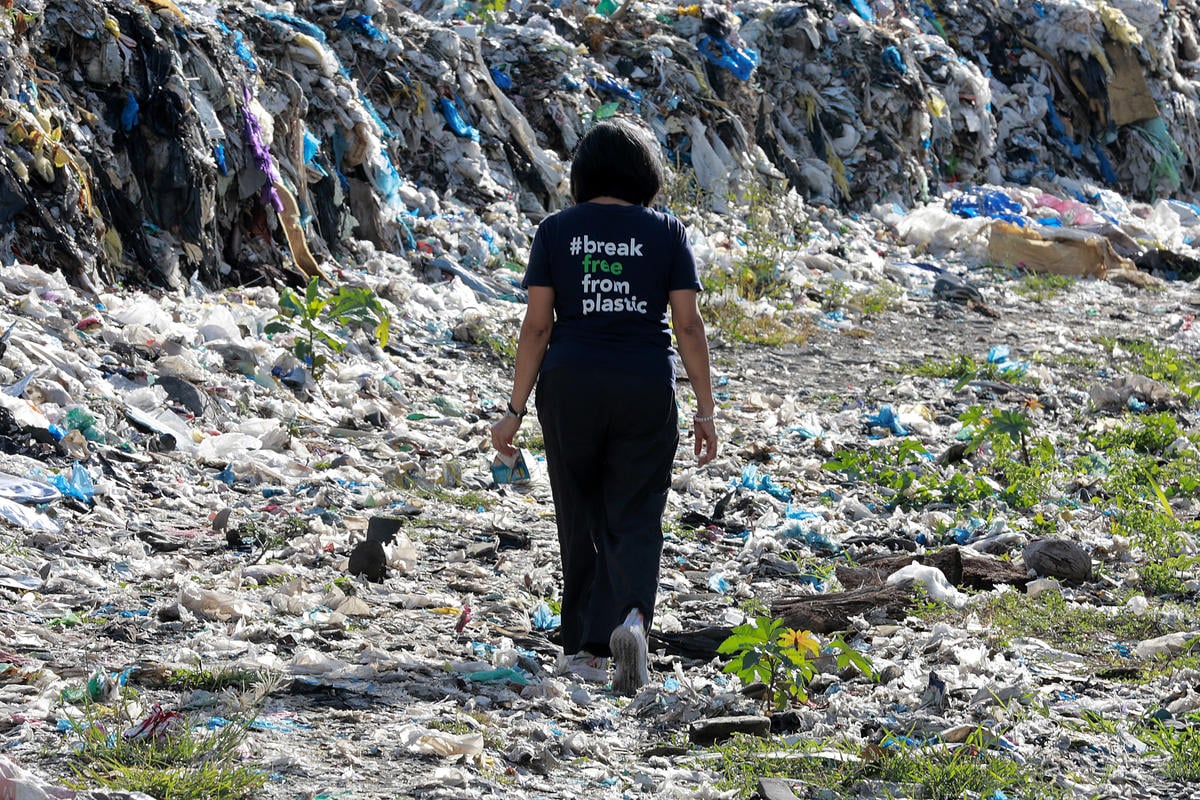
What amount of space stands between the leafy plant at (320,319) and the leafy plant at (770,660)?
151 inches

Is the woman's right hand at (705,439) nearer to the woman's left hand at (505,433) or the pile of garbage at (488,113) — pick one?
the woman's left hand at (505,433)

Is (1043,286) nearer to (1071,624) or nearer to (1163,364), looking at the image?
(1163,364)

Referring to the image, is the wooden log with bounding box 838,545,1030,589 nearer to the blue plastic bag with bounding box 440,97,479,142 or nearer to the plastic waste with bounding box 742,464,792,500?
the plastic waste with bounding box 742,464,792,500

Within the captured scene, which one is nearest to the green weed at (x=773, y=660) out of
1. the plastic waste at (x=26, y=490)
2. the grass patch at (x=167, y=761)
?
the grass patch at (x=167, y=761)

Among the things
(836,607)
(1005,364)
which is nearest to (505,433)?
(836,607)

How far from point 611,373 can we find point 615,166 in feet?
1.66

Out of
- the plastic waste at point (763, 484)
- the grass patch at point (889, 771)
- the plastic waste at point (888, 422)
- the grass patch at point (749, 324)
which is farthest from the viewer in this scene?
the grass patch at point (749, 324)

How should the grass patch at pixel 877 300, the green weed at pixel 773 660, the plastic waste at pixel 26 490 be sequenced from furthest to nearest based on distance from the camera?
1. the grass patch at pixel 877 300
2. the plastic waste at pixel 26 490
3. the green weed at pixel 773 660

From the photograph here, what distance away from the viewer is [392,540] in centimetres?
398

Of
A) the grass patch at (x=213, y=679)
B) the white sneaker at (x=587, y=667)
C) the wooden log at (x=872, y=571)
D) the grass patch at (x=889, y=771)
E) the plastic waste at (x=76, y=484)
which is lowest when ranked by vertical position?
the wooden log at (x=872, y=571)

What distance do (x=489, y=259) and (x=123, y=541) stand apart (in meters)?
5.74

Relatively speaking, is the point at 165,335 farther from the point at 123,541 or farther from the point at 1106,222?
the point at 1106,222

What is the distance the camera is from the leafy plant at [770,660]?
269cm

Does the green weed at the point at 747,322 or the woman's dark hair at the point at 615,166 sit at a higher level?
the woman's dark hair at the point at 615,166
